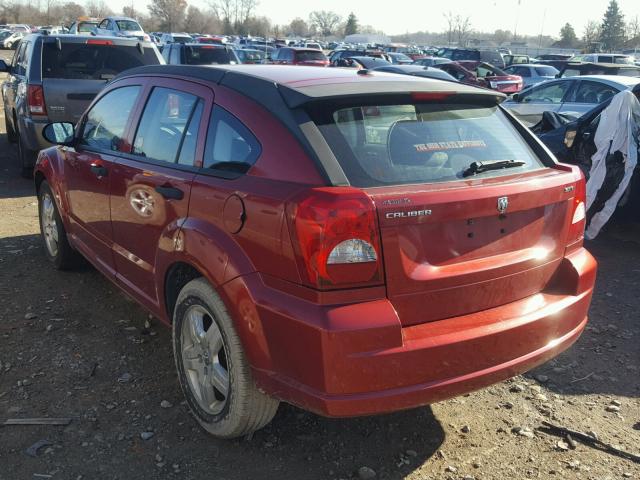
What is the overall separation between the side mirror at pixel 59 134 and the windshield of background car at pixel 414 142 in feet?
8.79

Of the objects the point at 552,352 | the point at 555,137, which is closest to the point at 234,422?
the point at 552,352

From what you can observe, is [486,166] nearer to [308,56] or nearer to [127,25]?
[308,56]

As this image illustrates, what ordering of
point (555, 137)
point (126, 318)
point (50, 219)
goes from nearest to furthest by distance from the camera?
point (126, 318)
point (50, 219)
point (555, 137)

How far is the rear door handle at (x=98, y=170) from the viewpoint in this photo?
397 centimetres

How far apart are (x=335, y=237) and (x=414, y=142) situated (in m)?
0.74

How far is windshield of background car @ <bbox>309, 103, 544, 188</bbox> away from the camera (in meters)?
2.66

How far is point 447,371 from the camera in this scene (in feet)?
8.39

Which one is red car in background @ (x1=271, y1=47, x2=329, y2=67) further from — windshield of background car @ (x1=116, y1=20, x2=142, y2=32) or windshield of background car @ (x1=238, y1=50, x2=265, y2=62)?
windshield of background car @ (x1=116, y1=20, x2=142, y2=32)

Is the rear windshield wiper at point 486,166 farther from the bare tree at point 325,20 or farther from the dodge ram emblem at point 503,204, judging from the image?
the bare tree at point 325,20

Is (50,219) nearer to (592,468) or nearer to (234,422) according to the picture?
(234,422)

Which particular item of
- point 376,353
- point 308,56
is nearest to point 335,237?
point 376,353

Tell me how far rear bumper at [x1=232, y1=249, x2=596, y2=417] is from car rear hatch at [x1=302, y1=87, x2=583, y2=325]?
104 millimetres

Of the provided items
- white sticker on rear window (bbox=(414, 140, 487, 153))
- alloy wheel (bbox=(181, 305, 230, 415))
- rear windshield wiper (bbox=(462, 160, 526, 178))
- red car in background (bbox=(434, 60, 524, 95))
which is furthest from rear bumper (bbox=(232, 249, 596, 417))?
red car in background (bbox=(434, 60, 524, 95))

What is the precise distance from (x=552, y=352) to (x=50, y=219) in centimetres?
425
